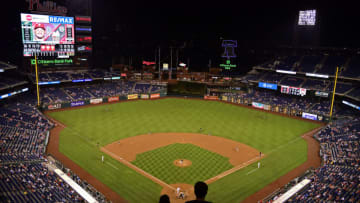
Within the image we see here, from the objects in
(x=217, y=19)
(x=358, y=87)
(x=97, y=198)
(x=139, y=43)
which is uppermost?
(x=217, y=19)

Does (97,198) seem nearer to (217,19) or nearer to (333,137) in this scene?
(333,137)

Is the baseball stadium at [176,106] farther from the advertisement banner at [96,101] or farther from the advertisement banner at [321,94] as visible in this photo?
the advertisement banner at [96,101]

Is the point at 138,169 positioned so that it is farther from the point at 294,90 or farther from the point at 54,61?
the point at 294,90

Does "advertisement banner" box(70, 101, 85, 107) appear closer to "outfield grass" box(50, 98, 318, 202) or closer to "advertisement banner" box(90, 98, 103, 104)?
"advertisement banner" box(90, 98, 103, 104)

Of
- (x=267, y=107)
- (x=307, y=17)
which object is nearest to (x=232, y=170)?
(x=267, y=107)

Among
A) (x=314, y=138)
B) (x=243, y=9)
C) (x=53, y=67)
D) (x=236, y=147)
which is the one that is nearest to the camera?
(x=236, y=147)

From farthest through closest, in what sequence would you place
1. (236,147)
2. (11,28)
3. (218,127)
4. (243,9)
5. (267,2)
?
(243,9)
(267,2)
(11,28)
(218,127)
(236,147)

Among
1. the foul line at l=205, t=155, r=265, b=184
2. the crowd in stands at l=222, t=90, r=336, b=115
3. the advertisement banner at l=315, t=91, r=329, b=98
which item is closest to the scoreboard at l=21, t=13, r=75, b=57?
the crowd in stands at l=222, t=90, r=336, b=115

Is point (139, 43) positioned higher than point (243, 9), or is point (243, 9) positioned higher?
point (243, 9)

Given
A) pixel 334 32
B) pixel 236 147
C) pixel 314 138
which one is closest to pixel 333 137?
pixel 314 138
